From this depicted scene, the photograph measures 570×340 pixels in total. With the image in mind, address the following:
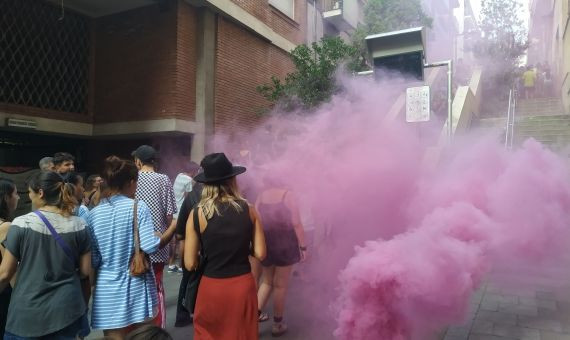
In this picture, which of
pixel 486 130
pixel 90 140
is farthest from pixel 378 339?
pixel 486 130

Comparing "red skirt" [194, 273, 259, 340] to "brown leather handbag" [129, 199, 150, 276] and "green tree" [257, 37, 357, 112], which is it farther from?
"green tree" [257, 37, 357, 112]

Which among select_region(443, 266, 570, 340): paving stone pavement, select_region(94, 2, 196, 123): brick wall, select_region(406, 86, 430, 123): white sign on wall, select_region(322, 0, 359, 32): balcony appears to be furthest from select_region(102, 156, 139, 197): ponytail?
select_region(322, 0, 359, 32): balcony

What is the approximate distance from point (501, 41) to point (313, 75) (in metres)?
9.27

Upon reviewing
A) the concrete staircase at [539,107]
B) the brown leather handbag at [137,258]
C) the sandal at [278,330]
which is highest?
the concrete staircase at [539,107]

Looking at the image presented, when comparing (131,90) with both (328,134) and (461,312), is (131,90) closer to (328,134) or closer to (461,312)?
(328,134)

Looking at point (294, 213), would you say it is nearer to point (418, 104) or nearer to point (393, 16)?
point (418, 104)

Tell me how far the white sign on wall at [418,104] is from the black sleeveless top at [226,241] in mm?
4558

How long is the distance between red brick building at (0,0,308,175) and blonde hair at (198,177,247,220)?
5931mm

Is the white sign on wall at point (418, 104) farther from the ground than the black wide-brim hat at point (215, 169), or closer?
farther from the ground

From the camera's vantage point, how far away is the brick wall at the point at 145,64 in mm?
8797

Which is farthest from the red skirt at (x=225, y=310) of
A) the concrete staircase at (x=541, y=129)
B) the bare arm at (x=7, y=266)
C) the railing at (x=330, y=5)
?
the railing at (x=330, y=5)

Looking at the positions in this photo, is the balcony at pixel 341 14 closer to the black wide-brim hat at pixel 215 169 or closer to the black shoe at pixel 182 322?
the black shoe at pixel 182 322

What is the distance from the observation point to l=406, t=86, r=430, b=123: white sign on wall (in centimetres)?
680

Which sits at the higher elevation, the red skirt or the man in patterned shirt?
the man in patterned shirt
